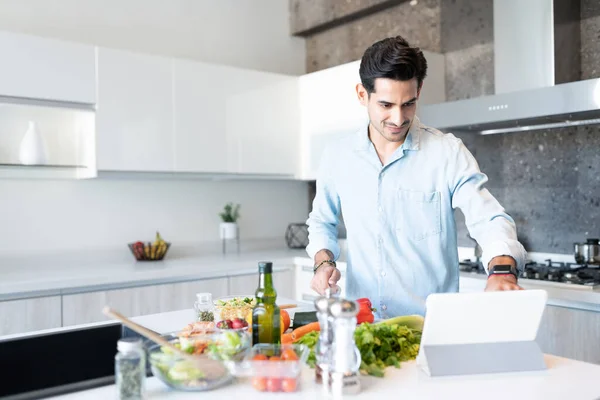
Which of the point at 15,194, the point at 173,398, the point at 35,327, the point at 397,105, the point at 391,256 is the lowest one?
the point at 35,327

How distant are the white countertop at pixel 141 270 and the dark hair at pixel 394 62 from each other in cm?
124

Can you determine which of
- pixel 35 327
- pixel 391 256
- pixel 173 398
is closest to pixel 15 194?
pixel 35 327

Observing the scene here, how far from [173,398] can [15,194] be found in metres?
2.66

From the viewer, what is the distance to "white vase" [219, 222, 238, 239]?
4094 mm

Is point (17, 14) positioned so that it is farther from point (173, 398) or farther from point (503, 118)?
point (173, 398)

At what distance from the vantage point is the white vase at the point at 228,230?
409 centimetres

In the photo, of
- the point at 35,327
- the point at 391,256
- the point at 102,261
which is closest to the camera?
the point at 391,256

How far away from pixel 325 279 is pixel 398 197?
423 millimetres

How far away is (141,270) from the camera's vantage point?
321cm

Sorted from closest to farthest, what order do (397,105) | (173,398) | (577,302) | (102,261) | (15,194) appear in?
1. (173,398)
2. (397,105)
3. (577,302)
4. (15,194)
5. (102,261)

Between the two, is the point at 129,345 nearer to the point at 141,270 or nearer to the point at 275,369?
the point at 275,369

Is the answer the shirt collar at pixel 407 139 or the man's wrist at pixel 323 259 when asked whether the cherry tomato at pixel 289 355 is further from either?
the shirt collar at pixel 407 139

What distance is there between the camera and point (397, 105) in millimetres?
1818

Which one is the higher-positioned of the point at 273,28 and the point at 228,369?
the point at 273,28
